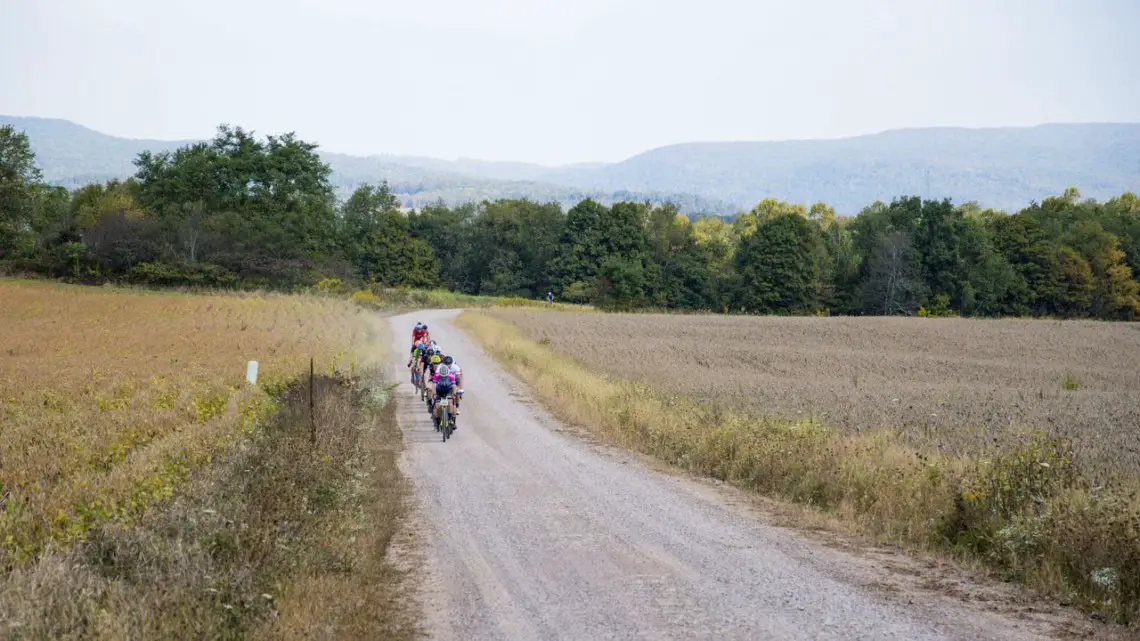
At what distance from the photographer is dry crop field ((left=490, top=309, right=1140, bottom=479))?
1720cm

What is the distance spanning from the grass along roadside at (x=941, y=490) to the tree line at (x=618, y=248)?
229 ft

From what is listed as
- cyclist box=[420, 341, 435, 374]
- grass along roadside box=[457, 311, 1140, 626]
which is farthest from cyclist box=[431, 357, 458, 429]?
grass along roadside box=[457, 311, 1140, 626]

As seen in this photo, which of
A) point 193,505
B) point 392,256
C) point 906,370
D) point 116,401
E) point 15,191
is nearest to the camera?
point 193,505

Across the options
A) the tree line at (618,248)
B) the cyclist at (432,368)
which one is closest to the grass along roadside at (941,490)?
the cyclist at (432,368)

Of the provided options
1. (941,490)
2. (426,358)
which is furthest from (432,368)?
(941,490)

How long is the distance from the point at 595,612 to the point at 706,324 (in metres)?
55.9

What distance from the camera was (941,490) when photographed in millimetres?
11586

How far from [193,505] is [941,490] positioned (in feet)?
29.3

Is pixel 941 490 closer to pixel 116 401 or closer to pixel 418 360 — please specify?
pixel 116 401

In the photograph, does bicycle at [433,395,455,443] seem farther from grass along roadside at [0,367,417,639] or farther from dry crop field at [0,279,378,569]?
grass along roadside at [0,367,417,639]

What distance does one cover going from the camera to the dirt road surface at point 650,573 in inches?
310

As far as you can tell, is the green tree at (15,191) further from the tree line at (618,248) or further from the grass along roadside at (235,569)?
the grass along roadside at (235,569)

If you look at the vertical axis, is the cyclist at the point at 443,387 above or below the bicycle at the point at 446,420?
above

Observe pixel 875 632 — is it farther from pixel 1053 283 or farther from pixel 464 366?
pixel 1053 283
